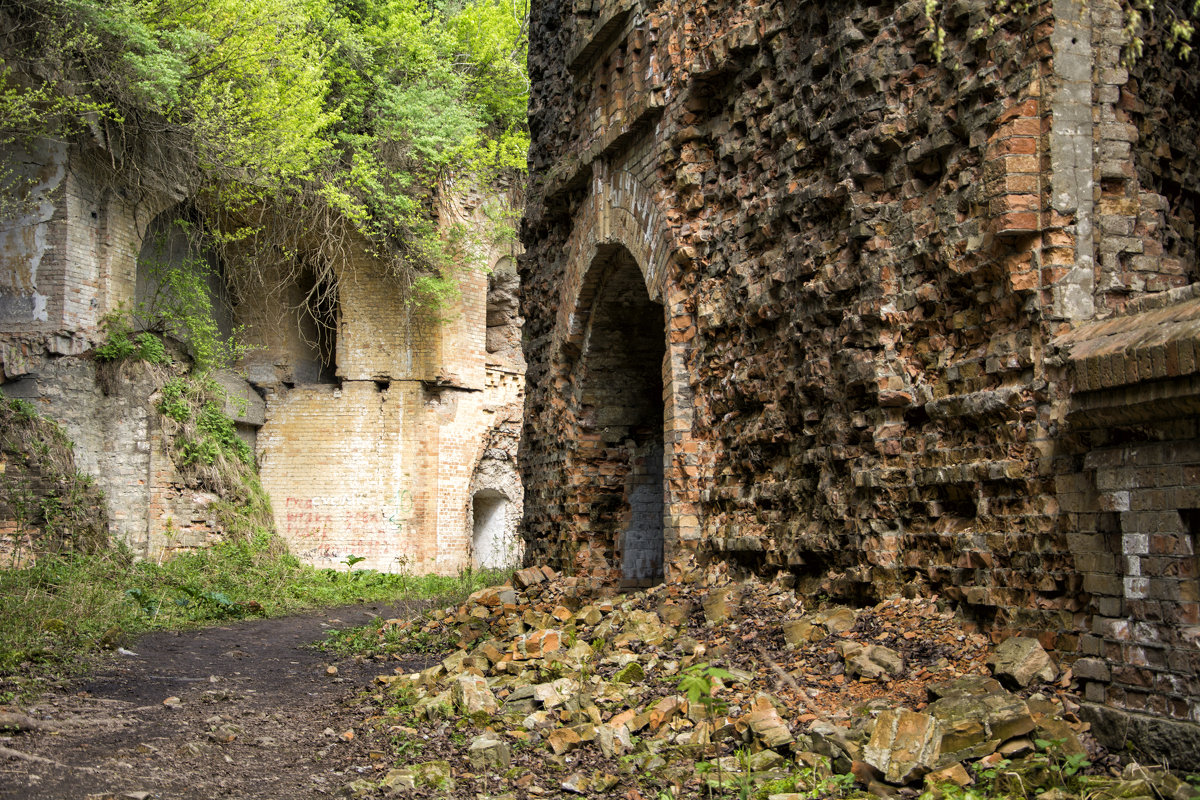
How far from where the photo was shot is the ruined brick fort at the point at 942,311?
377 cm

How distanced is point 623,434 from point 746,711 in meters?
4.96

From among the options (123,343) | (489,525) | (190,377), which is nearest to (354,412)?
(190,377)

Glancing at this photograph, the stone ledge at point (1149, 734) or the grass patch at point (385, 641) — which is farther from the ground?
the stone ledge at point (1149, 734)

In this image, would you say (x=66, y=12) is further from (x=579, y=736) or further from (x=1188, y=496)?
(x=1188, y=496)

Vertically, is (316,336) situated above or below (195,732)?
above

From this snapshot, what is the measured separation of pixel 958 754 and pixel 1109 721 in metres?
0.57

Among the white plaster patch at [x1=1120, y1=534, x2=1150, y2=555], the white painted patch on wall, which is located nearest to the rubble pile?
the white plaster patch at [x1=1120, y1=534, x2=1150, y2=555]

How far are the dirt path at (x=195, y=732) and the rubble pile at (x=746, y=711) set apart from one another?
0.40m

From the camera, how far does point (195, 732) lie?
5.48 metres

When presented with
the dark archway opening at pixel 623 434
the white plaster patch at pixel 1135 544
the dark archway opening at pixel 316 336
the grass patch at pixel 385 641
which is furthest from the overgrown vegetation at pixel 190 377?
the white plaster patch at pixel 1135 544

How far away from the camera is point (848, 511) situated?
212 inches

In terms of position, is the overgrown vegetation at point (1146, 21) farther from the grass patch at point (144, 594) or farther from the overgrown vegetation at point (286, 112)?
the overgrown vegetation at point (286, 112)

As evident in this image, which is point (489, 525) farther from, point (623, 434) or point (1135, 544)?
point (1135, 544)

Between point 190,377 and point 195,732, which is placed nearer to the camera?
point 195,732
